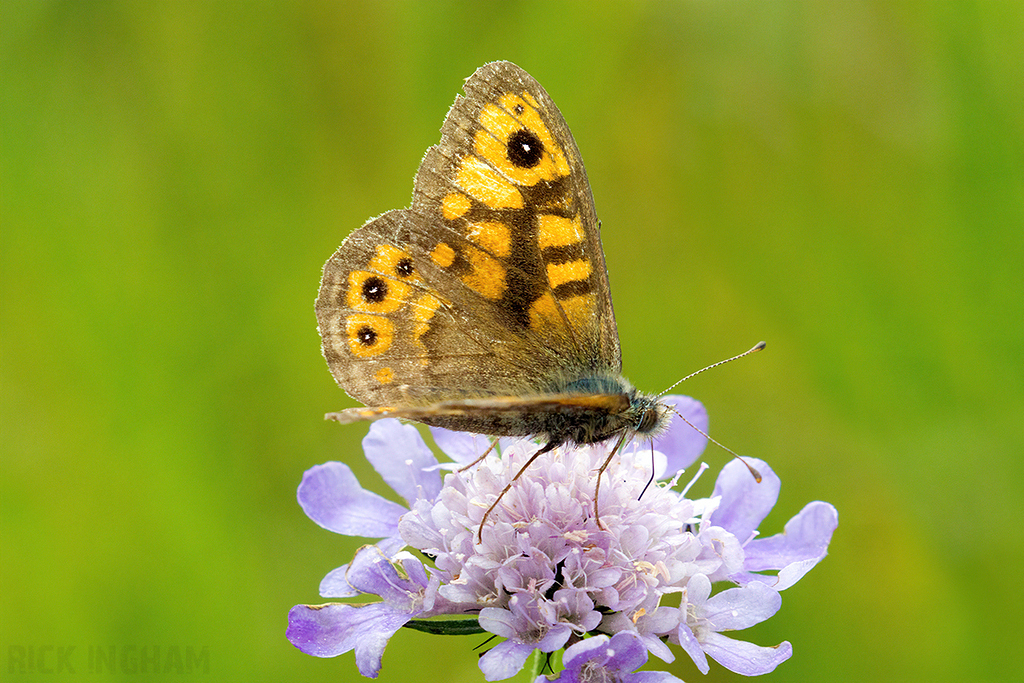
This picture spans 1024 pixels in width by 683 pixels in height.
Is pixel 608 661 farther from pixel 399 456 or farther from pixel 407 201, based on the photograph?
pixel 407 201

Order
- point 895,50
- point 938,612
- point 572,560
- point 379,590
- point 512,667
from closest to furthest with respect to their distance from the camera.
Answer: point 512,667 → point 572,560 → point 379,590 → point 938,612 → point 895,50

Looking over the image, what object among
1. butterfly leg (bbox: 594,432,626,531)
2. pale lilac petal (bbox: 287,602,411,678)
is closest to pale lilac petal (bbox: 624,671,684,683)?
→ butterfly leg (bbox: 594,432,626,531)

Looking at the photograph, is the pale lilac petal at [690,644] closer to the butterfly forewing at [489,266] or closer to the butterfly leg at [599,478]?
the butterfly leg at [599,478]

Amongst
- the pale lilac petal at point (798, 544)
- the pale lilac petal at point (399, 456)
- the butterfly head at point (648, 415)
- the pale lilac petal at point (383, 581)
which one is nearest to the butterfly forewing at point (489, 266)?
the butterfly head at point (648, 415)

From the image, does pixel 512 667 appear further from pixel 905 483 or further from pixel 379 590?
pixel 905 483

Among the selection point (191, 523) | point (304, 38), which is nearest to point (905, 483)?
point (191, 523)
